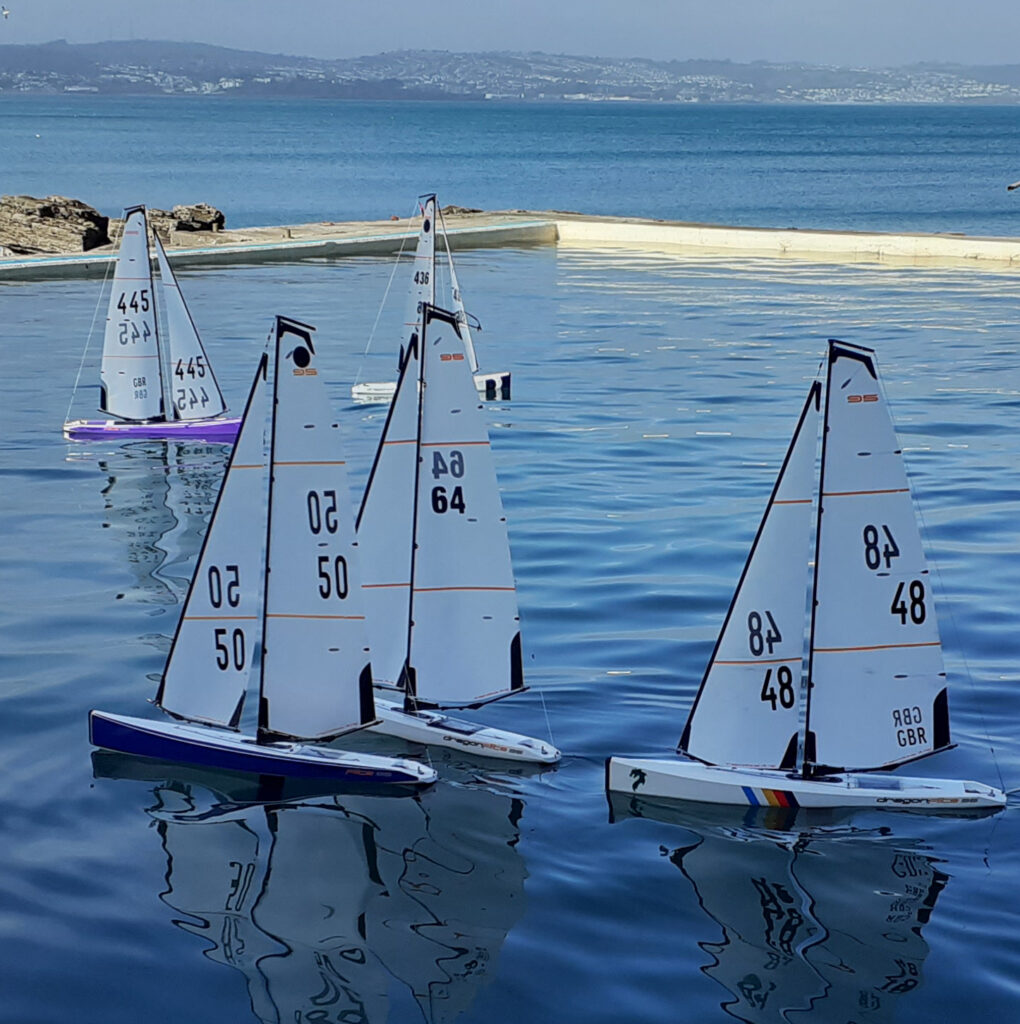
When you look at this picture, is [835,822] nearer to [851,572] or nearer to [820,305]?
[851,572]

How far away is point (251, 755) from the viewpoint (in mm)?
15508

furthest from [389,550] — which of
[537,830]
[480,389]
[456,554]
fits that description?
[480,389]

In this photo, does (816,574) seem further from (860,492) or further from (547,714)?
(547,714)

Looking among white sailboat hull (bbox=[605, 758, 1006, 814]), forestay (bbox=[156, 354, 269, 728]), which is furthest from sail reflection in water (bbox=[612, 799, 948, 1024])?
forestay (bbox=[156, 354, 269, 728])

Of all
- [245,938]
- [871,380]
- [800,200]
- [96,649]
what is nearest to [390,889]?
[245,938]

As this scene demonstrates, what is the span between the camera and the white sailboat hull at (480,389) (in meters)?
38.2

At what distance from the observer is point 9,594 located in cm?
2314

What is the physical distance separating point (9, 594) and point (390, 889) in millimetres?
11363

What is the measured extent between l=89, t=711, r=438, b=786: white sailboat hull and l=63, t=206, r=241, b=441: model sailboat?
17020mm

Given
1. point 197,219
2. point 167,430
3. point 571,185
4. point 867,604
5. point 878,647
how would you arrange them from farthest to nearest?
point 571,185 → point 197,219 → point 167,430 → point 878,647 → point 867,604

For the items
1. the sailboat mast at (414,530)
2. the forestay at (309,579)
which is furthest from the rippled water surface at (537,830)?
the forestay at (309,579)

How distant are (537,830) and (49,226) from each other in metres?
61.9

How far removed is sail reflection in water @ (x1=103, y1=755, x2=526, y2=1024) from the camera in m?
12.5

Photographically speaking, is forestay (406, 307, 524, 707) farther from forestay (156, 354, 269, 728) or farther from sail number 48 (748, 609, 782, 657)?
sail number 48 (748, 609, 782, 657)
